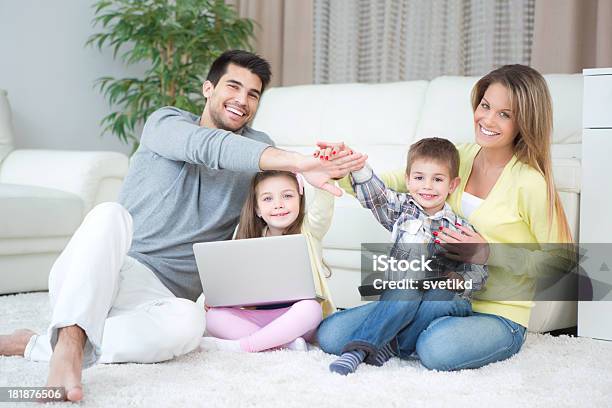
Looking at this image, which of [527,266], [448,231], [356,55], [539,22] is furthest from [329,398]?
[356,55]

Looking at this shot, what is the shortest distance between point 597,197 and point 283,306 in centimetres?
96

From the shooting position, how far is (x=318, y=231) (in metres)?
1.99

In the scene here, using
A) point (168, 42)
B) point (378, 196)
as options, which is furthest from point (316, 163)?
point (168, 42)

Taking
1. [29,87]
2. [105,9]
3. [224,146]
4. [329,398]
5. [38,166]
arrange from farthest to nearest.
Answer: [105,9], [29,87], [38,166], [224,146], [329,398]

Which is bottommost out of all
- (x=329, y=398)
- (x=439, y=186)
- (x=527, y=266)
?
(x=329, y=398)

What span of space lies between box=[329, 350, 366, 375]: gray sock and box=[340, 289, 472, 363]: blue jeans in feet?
0.05

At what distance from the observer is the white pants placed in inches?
58.9

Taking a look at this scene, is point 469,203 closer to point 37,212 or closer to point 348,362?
Answer: point 348,362

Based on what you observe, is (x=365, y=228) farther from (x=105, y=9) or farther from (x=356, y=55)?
(x=105, y=9)

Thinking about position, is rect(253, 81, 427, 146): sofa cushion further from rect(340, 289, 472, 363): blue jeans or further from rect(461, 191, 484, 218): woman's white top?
rect(340, 289, 472, 363): blue jeans

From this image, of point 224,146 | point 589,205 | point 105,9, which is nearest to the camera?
point 224,146

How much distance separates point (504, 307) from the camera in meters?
1.85

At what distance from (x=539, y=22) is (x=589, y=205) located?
149cm

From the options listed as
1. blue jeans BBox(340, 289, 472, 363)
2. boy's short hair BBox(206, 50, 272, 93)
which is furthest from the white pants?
boy's short hair BBox(206, 50, 272, 93)
